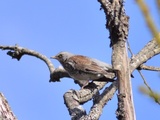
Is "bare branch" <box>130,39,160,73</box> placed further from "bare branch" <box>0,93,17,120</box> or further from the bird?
"bare branch" <box>0,93,17,120</box>

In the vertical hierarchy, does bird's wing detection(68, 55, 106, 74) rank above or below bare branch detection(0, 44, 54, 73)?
below

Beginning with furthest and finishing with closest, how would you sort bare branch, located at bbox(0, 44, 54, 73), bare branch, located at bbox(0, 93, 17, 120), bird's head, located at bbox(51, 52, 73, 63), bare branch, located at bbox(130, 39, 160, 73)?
bird's head, located at bbox(51, 52, 73, 63), bare branch, located at bbox(0, 44, 54, 73), bare branch, located at bbox(130, 39, 160, 73), bare branch, located at bbox(0, 93, 17, 120)

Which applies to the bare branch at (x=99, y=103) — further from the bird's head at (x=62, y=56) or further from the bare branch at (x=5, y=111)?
the bird's head at (x=62, y=56)

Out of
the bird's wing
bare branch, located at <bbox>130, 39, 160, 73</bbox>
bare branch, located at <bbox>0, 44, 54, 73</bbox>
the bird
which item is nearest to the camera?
bare branch, located at <bbox>130, 39, 160, 73</bbox>

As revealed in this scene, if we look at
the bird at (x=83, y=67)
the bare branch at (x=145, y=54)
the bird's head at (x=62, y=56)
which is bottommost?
the bare branch at (x=145, y=54)

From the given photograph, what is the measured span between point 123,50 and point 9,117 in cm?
127

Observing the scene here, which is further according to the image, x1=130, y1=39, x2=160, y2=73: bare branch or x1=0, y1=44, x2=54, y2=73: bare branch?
x1=0, y1=44, x2=54, y2=73: bare branch

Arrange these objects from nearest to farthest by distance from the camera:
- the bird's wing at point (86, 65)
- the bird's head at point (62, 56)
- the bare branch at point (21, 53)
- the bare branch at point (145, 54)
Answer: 1. the bare branch at point (145, 54)
2. the bird's wing at point (86, 65)
3. the bare branch at point (21, 53)
4. the bird's head at point (62, 56)

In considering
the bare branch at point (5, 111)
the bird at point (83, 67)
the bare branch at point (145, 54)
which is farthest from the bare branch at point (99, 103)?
the bird at point (83, 67)

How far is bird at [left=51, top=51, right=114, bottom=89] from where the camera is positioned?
6.02 metres

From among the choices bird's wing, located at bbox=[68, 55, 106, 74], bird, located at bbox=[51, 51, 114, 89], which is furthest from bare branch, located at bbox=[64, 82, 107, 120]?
bird's wing, located at bbox=[68, 55, 106, 74]

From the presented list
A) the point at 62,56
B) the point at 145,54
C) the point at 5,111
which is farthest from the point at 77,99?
the point at 62,56

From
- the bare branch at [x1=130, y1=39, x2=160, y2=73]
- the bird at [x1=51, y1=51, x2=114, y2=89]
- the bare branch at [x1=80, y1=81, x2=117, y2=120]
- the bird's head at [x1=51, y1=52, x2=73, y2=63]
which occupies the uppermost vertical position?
the bird's head at [x1=51, y1=52, x2=73, y2=63]

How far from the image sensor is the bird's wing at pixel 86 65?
616cm
